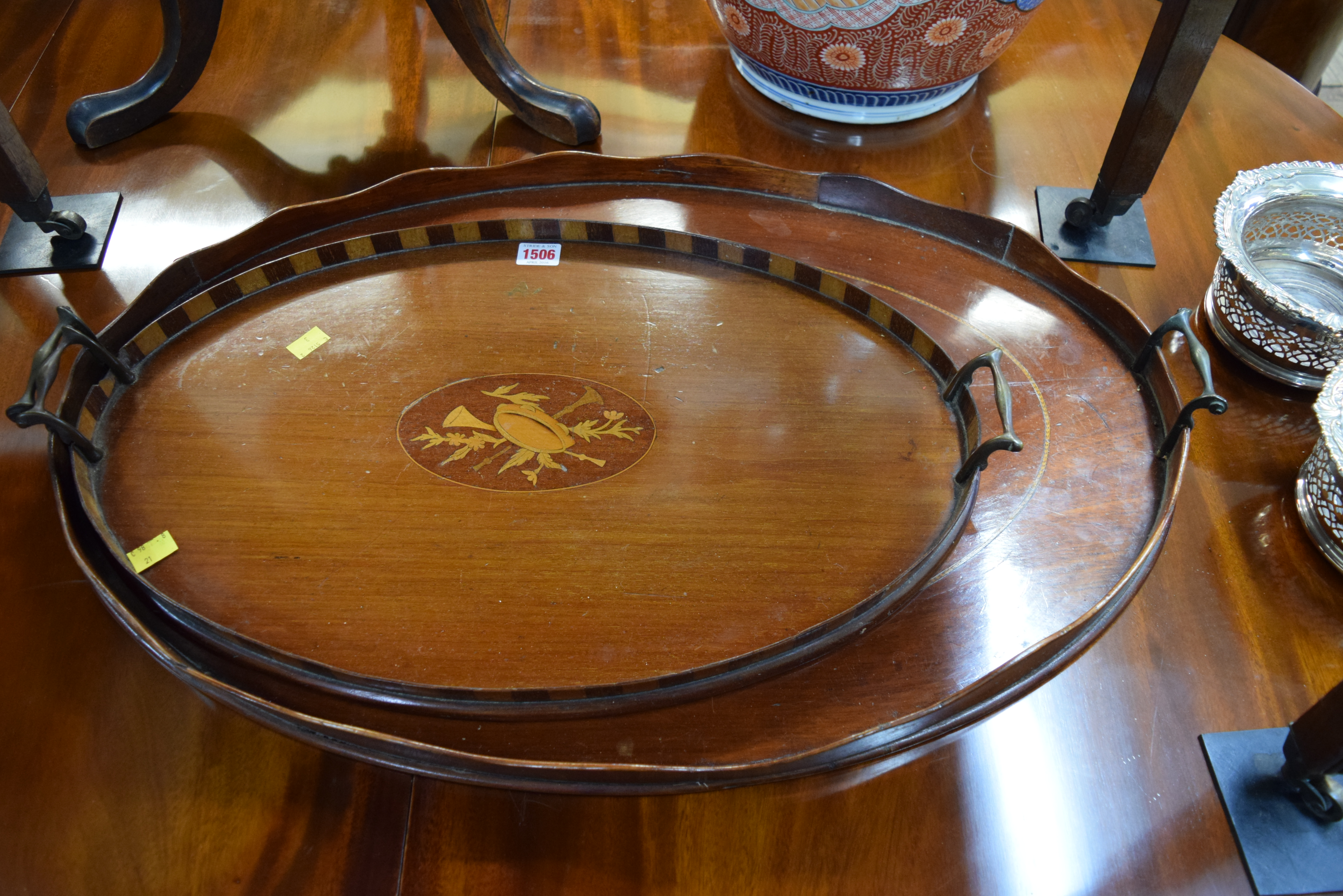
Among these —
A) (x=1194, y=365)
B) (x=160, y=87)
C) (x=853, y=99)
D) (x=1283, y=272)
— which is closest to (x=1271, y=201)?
(x=1283, y=272)

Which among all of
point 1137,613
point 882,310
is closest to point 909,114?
point 882,310

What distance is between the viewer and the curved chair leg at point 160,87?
0.94 metres

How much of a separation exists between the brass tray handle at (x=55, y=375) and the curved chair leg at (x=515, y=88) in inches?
16.4

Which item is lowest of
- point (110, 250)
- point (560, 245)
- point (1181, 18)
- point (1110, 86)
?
point (110, 250)

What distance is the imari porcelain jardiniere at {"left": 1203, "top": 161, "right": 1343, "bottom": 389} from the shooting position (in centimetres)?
72

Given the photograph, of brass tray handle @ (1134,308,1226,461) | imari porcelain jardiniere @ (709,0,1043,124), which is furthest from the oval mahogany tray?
imari porcelain jardiniere @ (709,0,1043,124)

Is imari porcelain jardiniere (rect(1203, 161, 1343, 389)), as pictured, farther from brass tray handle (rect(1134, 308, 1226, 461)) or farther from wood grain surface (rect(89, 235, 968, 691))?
wood grain surface (rect(89, 235, 968, 691))

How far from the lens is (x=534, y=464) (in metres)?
0.66

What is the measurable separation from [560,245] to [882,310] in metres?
0.24

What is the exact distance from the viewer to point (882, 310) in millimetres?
705

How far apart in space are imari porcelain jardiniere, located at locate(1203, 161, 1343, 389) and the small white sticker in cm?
48

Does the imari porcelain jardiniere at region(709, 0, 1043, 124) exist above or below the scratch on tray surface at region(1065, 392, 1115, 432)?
above

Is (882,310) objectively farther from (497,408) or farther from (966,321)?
(497,408)

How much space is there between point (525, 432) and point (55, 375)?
30 centimetres
